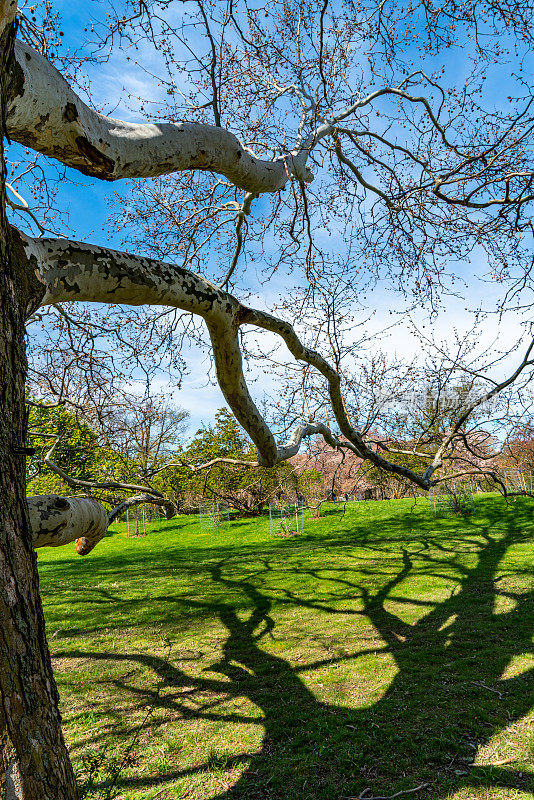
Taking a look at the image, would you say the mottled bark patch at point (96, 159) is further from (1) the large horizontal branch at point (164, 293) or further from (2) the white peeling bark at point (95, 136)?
(1) the large horizontal branch at point (164, 293)

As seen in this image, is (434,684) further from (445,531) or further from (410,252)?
(445,531)

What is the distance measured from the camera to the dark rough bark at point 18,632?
1.17 meters

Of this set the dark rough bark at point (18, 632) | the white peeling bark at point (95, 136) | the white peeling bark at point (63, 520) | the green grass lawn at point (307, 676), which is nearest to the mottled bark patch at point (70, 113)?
the white peeling bark at point (95, 136)

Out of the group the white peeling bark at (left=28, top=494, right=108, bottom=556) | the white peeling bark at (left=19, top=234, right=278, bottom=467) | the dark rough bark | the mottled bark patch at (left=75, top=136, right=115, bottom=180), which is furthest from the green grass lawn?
the mottled bark patch at (left=75, top=136, right=115, bottom=180)

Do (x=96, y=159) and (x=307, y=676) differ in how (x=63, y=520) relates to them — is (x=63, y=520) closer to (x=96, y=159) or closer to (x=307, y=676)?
(x=96, y=159)

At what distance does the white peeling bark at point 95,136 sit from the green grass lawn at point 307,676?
3.47 metres

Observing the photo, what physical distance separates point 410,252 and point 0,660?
18.5 ft

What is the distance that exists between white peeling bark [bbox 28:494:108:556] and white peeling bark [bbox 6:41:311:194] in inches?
76.0

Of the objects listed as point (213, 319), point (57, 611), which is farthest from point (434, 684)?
point (57, 611)

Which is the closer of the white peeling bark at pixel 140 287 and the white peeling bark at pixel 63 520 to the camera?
the white peeling bark at pixel 140 287

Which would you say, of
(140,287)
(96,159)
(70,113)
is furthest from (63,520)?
(70,113)

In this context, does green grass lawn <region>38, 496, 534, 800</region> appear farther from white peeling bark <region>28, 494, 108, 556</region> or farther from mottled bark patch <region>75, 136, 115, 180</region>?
mottled bark patch <region>75, 136, 115, 180</region>

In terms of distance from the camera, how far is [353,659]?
4.76 m

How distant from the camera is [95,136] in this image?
2.09m
